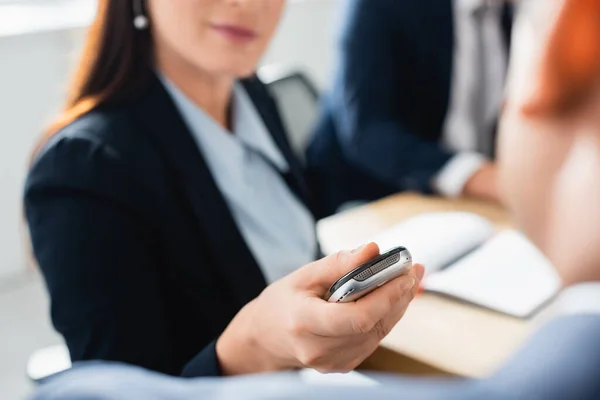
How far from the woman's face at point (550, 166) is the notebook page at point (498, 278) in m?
0.32

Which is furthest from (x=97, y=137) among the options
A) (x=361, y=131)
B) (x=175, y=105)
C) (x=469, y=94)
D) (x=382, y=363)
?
(x=469, y=94)

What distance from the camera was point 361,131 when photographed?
1.08m

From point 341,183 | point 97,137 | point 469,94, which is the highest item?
point 97,137

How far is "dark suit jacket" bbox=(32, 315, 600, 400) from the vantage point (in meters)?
0.18

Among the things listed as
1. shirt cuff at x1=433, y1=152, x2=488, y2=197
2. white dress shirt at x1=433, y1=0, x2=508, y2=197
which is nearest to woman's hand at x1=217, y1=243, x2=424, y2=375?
shirt cuff at x1=433, y1=152, x2=488, y2=197

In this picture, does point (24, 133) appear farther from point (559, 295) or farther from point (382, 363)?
point (559, 295)

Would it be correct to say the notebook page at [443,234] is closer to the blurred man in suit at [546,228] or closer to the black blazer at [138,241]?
the black blazer at [138,241]

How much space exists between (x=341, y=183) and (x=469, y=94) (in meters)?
0.24

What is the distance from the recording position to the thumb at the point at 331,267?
1.27 feet

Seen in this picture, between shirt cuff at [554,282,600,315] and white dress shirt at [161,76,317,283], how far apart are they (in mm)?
377

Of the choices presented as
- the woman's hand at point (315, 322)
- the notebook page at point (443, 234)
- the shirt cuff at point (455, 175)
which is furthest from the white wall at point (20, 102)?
the woman's hand at point (315, 322)

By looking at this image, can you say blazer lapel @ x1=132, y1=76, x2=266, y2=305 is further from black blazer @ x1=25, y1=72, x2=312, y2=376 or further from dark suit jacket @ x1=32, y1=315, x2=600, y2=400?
dark suit jacket @ x1=32, y1=315, x2=600, y2=400

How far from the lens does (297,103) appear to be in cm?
123

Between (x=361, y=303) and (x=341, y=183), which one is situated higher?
(x=361, y=303)
